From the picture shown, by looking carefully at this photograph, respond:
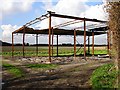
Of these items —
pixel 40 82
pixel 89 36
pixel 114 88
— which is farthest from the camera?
pixel 89 36

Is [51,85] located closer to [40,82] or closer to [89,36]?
[40,82]

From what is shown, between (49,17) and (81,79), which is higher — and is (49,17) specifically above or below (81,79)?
above

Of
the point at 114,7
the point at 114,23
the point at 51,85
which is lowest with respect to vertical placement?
the point at 51,85

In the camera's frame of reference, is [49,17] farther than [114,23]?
Yes

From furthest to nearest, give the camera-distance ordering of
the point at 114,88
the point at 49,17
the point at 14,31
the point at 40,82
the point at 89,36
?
1. the point at 89,36
2. the point at 14,31
3. the point at 49,17
4. the point at 40,82
5. the point at 114,88

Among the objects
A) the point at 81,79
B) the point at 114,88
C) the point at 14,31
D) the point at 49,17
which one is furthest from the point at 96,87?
the point at 14,31

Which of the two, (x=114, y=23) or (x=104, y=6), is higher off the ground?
(x=104, y=6)

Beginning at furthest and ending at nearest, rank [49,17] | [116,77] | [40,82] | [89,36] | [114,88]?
[89,36] → [49,17] → [40,82] → [116,77] → [114,88]

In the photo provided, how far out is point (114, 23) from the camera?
798 centimetres

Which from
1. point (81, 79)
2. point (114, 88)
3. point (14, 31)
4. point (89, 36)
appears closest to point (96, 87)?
point (114, 88)

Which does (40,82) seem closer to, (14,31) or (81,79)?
(81,79)

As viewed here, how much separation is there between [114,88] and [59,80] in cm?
258

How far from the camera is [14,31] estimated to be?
3055 cm

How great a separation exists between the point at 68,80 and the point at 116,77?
2.06 m
